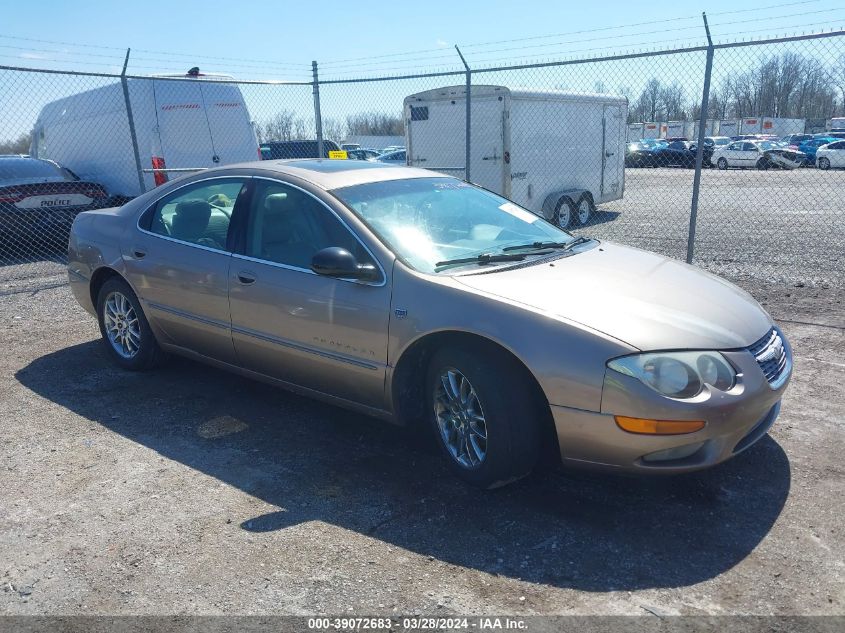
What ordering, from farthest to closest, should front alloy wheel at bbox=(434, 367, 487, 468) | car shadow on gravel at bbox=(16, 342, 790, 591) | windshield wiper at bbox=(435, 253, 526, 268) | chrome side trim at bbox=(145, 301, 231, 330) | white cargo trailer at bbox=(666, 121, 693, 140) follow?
white cargo trailer at bbox=(666, 121, 693, 140) → chrome side trim at bbox=(145, 301, 231, 330) → windshield wiper at bbox=(435, 253, 526, 268) → front alloy wheel at bbox=(434, 367, 487, 468) → car shadow on gravel at bbox=(16, 342, 790, 591)

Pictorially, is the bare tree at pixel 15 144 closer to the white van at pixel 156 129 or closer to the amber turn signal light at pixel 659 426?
the white van at pixel 156 129

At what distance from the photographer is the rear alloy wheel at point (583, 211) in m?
13.7

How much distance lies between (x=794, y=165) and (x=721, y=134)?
28.5 m

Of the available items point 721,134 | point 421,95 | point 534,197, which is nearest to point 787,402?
point 534,197

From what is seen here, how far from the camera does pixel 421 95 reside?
40.6 feet

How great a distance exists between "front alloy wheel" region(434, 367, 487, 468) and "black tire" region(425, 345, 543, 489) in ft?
0.10

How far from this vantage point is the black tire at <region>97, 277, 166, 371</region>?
17.4 feet

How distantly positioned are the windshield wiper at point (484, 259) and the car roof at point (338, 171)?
89cm

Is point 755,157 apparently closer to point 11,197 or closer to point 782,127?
point 782,127

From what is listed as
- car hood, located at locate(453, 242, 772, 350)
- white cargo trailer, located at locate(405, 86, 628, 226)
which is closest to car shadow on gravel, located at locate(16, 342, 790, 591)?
car hood, located at locate(453, 242, 772, 350)

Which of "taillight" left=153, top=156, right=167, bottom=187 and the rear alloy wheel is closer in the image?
"taillight" left=153, top=156, right=167, bottom=187

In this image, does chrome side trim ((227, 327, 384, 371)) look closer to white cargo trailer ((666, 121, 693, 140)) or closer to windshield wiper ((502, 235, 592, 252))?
windshield wiper ((502, 235, 592, 252))

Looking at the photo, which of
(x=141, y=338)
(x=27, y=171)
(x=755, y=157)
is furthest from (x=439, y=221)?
(x=755, y=157)

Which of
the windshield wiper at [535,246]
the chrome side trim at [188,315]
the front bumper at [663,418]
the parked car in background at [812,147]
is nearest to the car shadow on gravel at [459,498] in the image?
the front bumper at [663,418]
